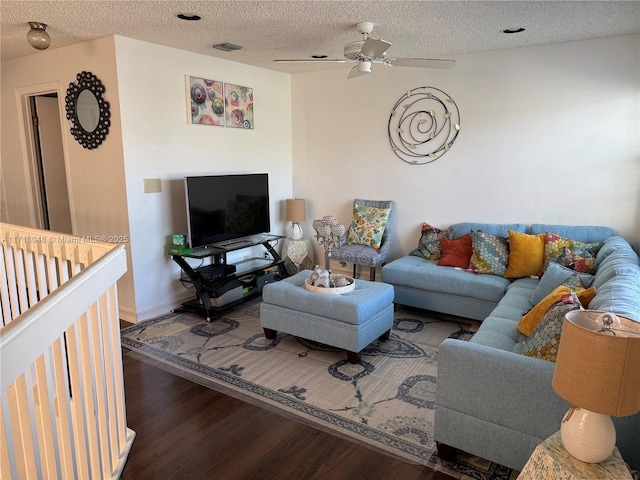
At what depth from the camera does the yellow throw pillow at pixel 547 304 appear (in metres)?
2.51

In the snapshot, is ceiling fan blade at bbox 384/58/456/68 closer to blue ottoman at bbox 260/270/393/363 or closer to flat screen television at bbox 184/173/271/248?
blue ottoman at bbox 260/270/393/363

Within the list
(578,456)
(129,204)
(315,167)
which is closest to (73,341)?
(578,456)

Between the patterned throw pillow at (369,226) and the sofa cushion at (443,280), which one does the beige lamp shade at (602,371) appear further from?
the patterned throw pillow at (369,226)

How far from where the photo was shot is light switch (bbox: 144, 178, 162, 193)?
415cm

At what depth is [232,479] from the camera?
2.17 metres

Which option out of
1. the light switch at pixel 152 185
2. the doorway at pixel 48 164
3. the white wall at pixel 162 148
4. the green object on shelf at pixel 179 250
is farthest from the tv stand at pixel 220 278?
the doorway at pixel 48 164

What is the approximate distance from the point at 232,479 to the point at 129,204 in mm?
2714

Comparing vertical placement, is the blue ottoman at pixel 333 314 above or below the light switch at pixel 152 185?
below

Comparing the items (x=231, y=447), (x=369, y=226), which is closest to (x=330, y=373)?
(x=231, y=447)

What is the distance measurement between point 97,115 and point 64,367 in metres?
3.13

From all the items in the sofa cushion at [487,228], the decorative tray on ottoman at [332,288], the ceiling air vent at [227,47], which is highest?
the ceiling air vent at [227,47]

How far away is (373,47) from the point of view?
3.03 metres

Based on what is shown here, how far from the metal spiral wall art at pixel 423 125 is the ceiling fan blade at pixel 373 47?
1792 millimetres

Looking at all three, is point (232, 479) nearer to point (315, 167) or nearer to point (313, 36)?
point (313, 36)
